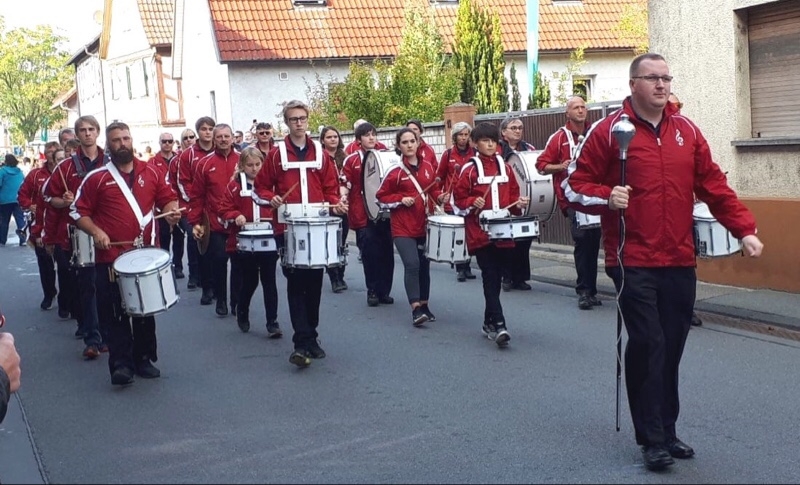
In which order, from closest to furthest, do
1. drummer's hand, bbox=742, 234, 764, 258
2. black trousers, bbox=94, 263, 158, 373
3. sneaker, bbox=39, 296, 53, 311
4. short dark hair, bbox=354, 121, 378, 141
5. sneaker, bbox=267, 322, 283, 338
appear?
drummer's hand, bbox=742, 234, 764, 258, black trousers, bbox=94, 263, 158, 373, sneaker, bbox=267, 322, 283, 338, short dark hair, bbox=354, 121, 378, 141, sneaker, bbox=39, 296, 53, 311

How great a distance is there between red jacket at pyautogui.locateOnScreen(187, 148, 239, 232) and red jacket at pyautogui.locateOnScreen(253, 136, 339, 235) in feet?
9.78

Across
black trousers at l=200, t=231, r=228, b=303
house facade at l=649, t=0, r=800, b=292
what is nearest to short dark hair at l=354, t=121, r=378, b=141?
black trousers at l=200, t=231, r=228, b=303

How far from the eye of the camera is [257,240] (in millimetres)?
10320

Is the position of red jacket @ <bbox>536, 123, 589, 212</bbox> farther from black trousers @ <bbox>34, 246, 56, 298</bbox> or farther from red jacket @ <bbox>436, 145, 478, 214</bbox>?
black trousers @ <bbox>34, 246, 56, 298</bbox>

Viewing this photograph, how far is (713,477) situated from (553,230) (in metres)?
11.3

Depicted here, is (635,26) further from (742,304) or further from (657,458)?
(657,458)

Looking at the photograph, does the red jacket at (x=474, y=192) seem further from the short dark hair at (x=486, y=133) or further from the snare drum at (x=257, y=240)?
the snare drum at (x=257, y=240)

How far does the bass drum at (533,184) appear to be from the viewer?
39.9 feet

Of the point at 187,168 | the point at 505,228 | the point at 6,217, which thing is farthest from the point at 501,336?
the point at 6,217

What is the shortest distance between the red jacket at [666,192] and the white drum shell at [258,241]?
4.66m

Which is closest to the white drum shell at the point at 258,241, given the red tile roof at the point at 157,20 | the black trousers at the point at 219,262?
the black trousers at the point at 219,262

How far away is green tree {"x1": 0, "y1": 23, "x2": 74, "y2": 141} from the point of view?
78000 millimetres

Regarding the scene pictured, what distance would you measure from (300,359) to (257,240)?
1.65 metres

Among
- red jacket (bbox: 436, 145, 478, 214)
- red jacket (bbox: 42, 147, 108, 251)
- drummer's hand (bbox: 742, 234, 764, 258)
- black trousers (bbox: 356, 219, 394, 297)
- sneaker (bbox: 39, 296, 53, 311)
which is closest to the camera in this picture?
drummer's hand (bbox: 742, 234, 764, 258)
